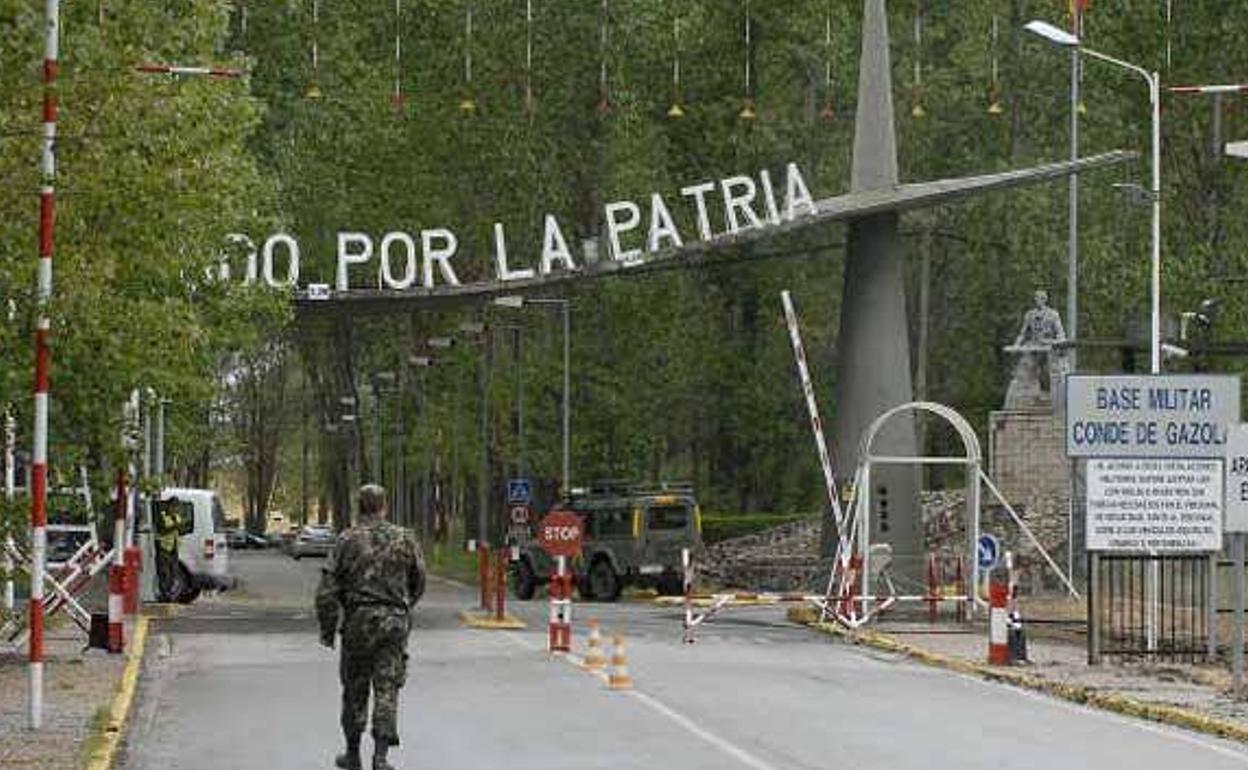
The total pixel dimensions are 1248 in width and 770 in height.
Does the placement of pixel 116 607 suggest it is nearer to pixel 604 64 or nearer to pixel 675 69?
pixel 604 64

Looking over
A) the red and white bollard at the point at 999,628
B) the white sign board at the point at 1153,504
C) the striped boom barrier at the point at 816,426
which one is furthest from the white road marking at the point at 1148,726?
the striped boom barrier at the point at 816,426

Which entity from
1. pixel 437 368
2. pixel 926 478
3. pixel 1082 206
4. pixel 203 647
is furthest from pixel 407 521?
pixel 203 647

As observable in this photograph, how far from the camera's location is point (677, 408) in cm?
6906

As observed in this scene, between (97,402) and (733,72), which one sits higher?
(733,72)

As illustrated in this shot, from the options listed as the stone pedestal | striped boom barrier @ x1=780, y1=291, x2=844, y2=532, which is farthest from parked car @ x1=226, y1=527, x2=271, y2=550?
striped boom barrier @ x1=780, y1=291, x2=844, y2=532

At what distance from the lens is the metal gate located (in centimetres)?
2869

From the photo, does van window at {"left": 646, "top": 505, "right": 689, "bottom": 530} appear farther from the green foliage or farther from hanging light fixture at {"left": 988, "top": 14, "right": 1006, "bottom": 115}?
the green foliage

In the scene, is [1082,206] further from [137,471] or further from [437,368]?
[137,471]

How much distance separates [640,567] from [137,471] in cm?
2294

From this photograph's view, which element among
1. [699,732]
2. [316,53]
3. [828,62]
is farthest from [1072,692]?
[828,62]

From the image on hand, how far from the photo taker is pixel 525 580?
52.4 metres

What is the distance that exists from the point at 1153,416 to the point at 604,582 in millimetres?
22797

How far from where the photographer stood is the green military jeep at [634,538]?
1973 inches

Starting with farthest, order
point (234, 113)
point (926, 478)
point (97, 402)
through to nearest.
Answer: point (926, 478), point (234, 113), point (97, 402)
